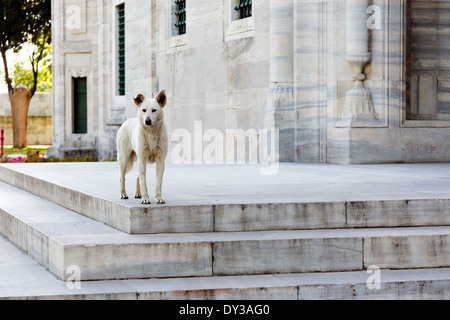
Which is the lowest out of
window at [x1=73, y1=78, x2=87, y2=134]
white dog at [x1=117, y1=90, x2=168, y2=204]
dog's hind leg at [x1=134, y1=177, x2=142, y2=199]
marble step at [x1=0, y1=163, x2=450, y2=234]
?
marble step at [x1=0, y1=163, x2=450, y2=234]

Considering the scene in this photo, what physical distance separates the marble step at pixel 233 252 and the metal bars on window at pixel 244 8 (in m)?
9.12

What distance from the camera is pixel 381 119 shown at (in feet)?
44.3

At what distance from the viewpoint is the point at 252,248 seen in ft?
22.5

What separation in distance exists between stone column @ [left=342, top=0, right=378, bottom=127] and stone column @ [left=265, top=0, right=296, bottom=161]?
1138mm

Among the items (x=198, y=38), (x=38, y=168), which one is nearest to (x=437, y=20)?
(x=198, y=38)

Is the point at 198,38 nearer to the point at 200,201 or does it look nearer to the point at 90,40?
the point at 200,201

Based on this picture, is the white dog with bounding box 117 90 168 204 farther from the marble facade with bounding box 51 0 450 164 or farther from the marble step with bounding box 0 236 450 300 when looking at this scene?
the marble facade with bounding box 51 0 450 164

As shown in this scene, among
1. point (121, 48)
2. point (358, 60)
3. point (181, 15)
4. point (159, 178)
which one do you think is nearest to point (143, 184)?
point (159, 178)

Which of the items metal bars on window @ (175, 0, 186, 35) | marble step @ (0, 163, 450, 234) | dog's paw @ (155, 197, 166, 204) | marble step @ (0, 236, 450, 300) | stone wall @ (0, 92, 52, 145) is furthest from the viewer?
stone wall @ (0, 92, 52, 145)

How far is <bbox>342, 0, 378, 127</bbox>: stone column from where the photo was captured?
13.3m

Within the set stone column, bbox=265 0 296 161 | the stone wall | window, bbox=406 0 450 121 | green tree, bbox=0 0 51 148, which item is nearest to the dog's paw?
stone column, bbox=265 0 296 161

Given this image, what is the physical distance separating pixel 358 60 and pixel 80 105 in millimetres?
18690

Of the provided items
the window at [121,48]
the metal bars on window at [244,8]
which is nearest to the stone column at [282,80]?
the metal bars on window at [244,8]
